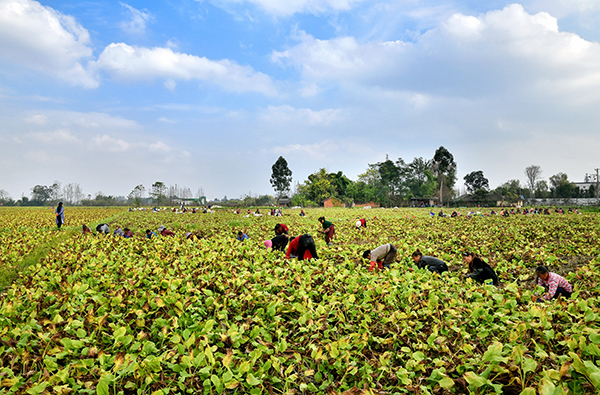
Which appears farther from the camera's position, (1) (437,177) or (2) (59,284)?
(1) (437,177)

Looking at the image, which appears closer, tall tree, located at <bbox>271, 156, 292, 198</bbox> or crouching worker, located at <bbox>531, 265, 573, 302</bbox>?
crouching worker, located at <bbox>531, 265, 573, 302</bbox>

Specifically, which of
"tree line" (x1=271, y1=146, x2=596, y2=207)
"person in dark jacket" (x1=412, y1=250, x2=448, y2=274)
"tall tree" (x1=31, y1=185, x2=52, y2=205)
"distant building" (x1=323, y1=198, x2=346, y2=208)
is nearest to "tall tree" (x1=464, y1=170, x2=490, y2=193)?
"tree line" (x1=271, y1=146, x2=596, y2=207)

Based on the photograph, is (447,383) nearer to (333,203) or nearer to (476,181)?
(333,203)

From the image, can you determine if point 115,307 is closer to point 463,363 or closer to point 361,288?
point 361,288

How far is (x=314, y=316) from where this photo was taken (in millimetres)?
3787

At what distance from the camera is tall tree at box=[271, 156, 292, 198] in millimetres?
75438

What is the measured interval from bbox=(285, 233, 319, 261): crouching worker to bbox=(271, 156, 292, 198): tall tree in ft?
224

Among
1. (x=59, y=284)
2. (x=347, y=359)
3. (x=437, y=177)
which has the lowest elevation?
(x=347, y=359)

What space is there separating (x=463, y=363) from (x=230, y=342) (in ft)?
7.61

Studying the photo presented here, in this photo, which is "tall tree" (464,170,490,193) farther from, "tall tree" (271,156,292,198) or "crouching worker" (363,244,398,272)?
"crouching worker" (363,244,398,272)

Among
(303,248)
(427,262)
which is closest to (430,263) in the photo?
(427,262)

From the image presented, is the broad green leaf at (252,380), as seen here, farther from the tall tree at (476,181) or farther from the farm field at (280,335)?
the tall tree at (476,181)

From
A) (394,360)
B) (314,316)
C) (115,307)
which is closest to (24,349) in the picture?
(115,307)

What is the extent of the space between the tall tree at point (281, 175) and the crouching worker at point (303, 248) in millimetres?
68308
